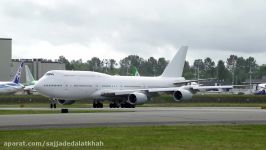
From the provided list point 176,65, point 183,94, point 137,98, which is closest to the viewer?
point 137,98

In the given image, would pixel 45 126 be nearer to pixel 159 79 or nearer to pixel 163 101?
pixel 159 79

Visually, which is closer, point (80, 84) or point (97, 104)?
point (80, 84)

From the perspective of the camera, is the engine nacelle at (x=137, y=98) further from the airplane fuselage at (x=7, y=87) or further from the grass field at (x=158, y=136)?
the airplane fuselage at (x=7, y=87)

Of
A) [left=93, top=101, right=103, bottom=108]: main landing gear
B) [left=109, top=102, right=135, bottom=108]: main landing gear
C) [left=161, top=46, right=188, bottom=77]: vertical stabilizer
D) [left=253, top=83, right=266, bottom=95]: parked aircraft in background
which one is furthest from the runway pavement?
[left=253, top=83, right=266, bottom=95]: parked aircraft in background

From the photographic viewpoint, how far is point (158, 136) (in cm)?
→ 2256

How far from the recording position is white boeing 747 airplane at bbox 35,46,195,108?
196 ft

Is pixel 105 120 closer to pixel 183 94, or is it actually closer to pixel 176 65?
pixel 183 94

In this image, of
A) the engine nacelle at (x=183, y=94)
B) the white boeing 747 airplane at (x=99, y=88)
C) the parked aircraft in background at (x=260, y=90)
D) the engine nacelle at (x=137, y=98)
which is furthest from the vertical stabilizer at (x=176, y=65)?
the parked aircraft in background at (x=260, y=90)

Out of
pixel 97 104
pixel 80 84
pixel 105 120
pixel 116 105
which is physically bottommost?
pixel 105 120

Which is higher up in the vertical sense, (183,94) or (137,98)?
(183,94)

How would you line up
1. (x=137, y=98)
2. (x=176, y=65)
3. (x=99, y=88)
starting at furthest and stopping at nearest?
1. (x=176, y=65)
2. (x=99, y=88)
3. (x=137, y=98)

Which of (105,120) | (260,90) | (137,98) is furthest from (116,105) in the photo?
(260,90)

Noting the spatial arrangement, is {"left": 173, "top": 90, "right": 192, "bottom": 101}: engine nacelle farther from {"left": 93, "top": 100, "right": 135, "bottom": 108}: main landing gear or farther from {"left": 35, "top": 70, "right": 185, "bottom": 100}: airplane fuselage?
{"left": 35, "top": 70, "right": 185, "bottom": 100}: airplane fuselage

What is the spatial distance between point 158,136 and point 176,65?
52.9 meters
